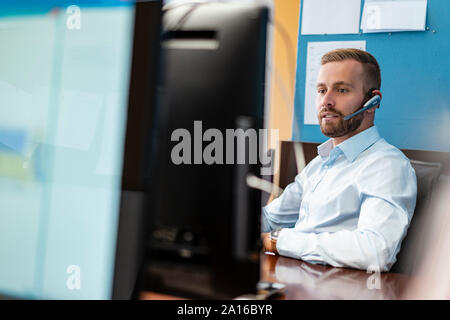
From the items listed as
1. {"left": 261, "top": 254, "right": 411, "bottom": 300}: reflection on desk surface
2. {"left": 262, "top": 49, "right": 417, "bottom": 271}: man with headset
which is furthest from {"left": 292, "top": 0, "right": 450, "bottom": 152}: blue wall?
{"left": 261, "top": 254, "right": 411, "bottom": 300}: reflection on desk surface

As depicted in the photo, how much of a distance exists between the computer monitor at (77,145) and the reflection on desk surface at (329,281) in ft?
0.74

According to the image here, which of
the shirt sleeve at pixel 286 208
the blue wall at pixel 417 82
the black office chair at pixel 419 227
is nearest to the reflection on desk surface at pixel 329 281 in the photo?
the black office chair at pixel 419 227

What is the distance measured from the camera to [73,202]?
11.2 inches

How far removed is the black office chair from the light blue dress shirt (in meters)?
0.06

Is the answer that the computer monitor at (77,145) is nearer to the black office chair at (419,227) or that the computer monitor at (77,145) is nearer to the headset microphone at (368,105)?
the black office chair at (419,227)

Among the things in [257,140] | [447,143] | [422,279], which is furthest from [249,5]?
[447,143]

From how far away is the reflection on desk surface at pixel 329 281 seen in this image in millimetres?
458

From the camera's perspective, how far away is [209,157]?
0.99 feet

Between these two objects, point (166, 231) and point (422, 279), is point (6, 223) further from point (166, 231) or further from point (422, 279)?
point (422, 279)

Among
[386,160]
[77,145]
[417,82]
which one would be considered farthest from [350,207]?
[77,145]

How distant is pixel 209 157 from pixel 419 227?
798 mm

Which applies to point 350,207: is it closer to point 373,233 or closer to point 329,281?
point 373,233

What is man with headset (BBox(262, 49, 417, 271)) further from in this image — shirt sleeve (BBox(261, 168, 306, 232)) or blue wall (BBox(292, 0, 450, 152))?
blue wall (BBox(292, 0, 450, 152))
